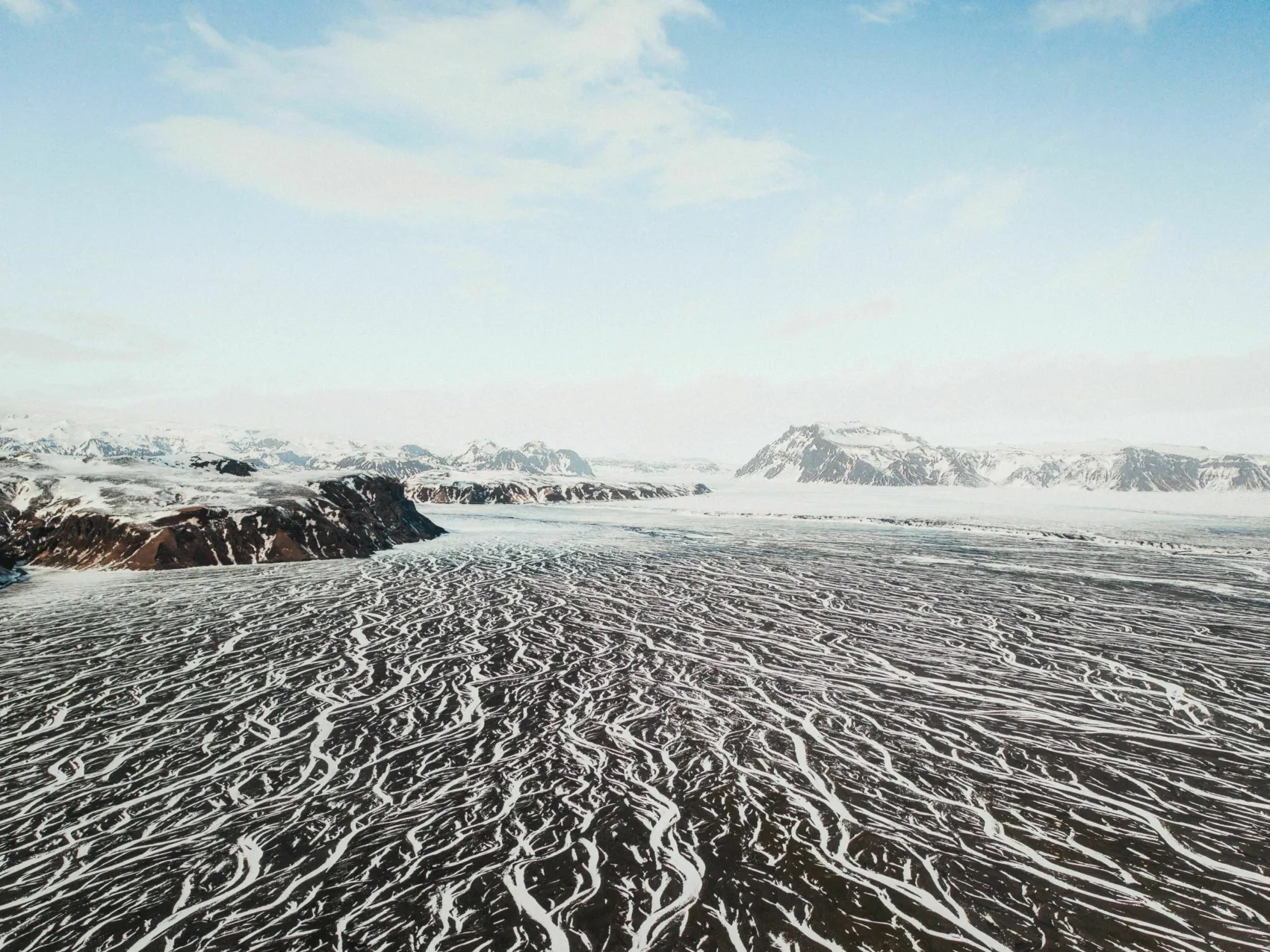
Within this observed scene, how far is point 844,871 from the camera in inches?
337

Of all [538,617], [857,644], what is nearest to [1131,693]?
[857,644]

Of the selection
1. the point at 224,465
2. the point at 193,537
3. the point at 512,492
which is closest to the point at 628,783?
the point at 193,537

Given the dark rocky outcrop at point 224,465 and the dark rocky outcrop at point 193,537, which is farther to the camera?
the dark rocky outcrop at point 224,465

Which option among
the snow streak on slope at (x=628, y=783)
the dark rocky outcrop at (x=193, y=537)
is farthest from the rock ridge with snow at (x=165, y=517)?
the snow streak on slope at (x=628, y=783)

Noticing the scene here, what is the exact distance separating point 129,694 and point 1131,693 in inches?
1012

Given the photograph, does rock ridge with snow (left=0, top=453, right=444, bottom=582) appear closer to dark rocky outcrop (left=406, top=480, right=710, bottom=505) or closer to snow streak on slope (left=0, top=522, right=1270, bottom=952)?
snow streak on slope (left=0, top=522, right=1270, bottom=952)

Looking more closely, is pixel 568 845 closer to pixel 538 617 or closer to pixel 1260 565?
pixel 538 617

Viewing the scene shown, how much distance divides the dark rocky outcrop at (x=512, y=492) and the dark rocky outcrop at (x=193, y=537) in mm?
90207

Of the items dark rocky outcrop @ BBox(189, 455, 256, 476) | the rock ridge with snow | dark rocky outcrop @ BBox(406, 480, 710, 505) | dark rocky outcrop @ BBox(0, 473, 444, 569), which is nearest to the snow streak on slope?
dark rocky outcrop @ BBox(0, 473, 444, 569)

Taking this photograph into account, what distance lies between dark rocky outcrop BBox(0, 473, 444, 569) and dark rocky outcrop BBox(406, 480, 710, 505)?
3551 inches

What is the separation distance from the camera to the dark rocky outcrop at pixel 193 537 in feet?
121

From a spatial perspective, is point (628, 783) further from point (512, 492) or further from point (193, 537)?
point (512, 492)

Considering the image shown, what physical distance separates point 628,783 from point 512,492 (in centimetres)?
13954

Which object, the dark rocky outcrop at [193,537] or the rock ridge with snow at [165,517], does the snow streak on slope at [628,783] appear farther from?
the rock ridge with snow at [165,517]
